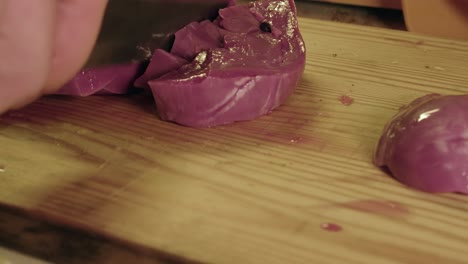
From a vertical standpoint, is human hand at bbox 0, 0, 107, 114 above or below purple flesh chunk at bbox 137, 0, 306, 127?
above

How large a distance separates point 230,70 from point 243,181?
30cm

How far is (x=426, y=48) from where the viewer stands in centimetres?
191

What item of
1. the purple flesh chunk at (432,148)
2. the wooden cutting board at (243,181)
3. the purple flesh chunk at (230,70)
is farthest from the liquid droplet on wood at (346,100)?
the purple flesh chunk at (432,148)

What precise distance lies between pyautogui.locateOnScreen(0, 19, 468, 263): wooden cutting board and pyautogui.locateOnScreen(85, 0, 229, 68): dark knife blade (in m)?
0.12

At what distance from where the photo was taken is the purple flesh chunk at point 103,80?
5.15ft

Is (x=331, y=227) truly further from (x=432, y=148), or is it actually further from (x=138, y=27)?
(x=138, y=27)

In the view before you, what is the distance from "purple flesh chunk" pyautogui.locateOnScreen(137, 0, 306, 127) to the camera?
4.72 feet

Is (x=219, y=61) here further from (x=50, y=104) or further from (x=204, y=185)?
(x=50, y=104)

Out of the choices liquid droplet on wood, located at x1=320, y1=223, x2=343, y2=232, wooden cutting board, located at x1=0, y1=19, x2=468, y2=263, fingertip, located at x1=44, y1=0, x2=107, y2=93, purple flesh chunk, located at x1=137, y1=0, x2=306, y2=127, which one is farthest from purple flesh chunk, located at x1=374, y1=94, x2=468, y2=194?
fingertip, located at x1=44, y1=0, x2=107, y2=93

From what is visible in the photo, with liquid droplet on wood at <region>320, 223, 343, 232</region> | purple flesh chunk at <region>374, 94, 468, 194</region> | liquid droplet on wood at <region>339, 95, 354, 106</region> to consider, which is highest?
purple flesh chunk at <region>374, 94, 468, 194</region>

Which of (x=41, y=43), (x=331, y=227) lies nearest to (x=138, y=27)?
(x=41, y=43)

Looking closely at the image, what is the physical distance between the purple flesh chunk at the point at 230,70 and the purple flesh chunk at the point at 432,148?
342mm

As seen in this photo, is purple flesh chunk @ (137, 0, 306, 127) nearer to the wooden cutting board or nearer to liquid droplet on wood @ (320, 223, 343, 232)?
the wooden cutting board

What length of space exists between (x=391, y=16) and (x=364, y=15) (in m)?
0.12
